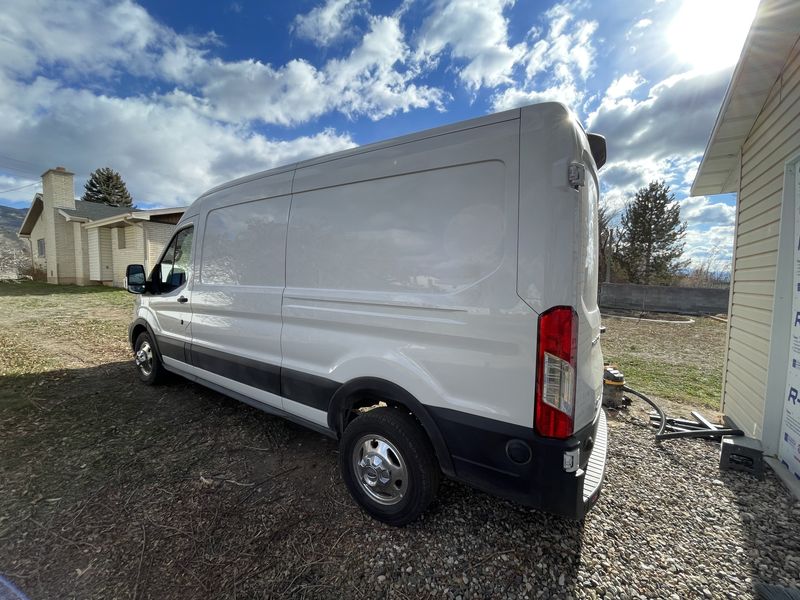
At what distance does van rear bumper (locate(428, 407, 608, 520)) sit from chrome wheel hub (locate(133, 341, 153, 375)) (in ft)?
14.1

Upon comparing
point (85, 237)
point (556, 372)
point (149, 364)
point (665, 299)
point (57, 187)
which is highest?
point (57, 187)

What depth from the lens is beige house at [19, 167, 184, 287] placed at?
15688 mm

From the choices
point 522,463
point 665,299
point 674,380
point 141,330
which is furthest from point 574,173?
point 665,299

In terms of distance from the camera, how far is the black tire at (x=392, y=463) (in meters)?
2.06

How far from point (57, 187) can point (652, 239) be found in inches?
1428

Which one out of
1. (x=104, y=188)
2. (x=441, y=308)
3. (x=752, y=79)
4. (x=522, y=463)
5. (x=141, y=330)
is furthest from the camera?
(x=104, y=188)

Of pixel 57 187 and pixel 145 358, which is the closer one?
pixel 145 358

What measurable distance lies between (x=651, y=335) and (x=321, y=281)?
1067cm

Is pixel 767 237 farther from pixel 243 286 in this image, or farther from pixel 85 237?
pixel 85 237

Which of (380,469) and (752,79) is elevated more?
(752,79)

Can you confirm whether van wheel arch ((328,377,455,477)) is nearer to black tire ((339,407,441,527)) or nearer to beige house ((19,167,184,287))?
black tire ((339,407,441,527))

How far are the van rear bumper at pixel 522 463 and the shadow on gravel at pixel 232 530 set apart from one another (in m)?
0.51

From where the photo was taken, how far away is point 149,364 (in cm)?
461

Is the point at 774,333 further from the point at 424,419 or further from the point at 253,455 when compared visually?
the point at 253,455
